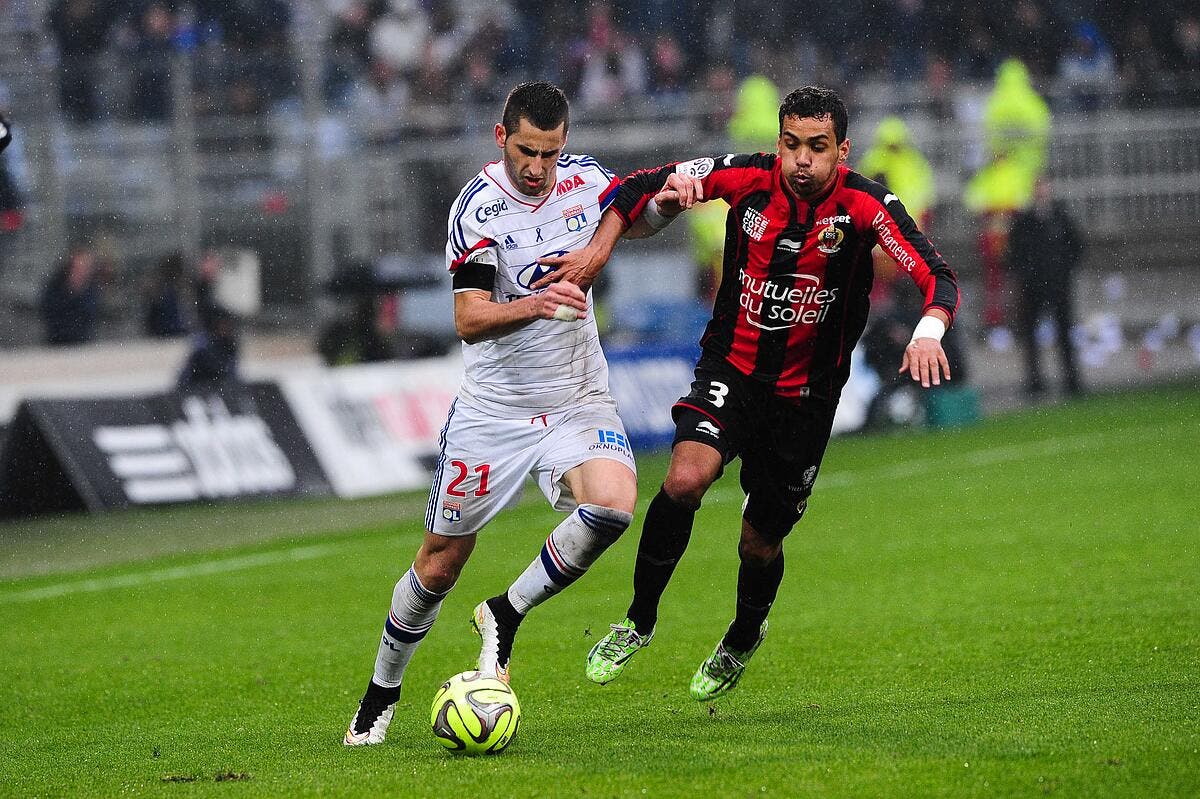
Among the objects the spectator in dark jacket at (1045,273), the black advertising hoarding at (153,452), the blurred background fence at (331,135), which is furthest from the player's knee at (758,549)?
the spectator in dark jacket at (1045,273)

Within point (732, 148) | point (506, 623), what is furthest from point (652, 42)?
point (506, 623)

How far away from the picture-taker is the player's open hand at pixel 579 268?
5.92m

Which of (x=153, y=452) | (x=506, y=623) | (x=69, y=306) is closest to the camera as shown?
(x=506, y=623)

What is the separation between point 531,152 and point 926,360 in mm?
1586

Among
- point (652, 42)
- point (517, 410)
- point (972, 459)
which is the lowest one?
point (972, 459)

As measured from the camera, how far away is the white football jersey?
598 cm

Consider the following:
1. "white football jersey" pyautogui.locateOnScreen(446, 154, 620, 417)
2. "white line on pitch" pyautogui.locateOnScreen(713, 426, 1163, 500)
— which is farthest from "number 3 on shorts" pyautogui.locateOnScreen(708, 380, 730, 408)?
"white line on pitch" pyautogui.locateOnScreen(713, 426, 1163, 500)

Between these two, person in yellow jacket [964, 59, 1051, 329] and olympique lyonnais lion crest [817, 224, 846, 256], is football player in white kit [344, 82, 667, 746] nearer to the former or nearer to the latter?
olympique lyonnais lion crest [817, 224, 846, 256]

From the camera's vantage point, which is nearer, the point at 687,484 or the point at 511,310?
the point at 511,310

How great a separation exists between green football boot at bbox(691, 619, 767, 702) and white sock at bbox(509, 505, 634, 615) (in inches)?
32.3

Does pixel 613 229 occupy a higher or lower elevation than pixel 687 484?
higher

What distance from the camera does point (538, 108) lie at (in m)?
5.81

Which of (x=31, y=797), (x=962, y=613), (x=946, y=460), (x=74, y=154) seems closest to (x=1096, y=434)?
(x=946, y=460)

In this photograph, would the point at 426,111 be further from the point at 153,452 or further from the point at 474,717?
the point at 474,717
